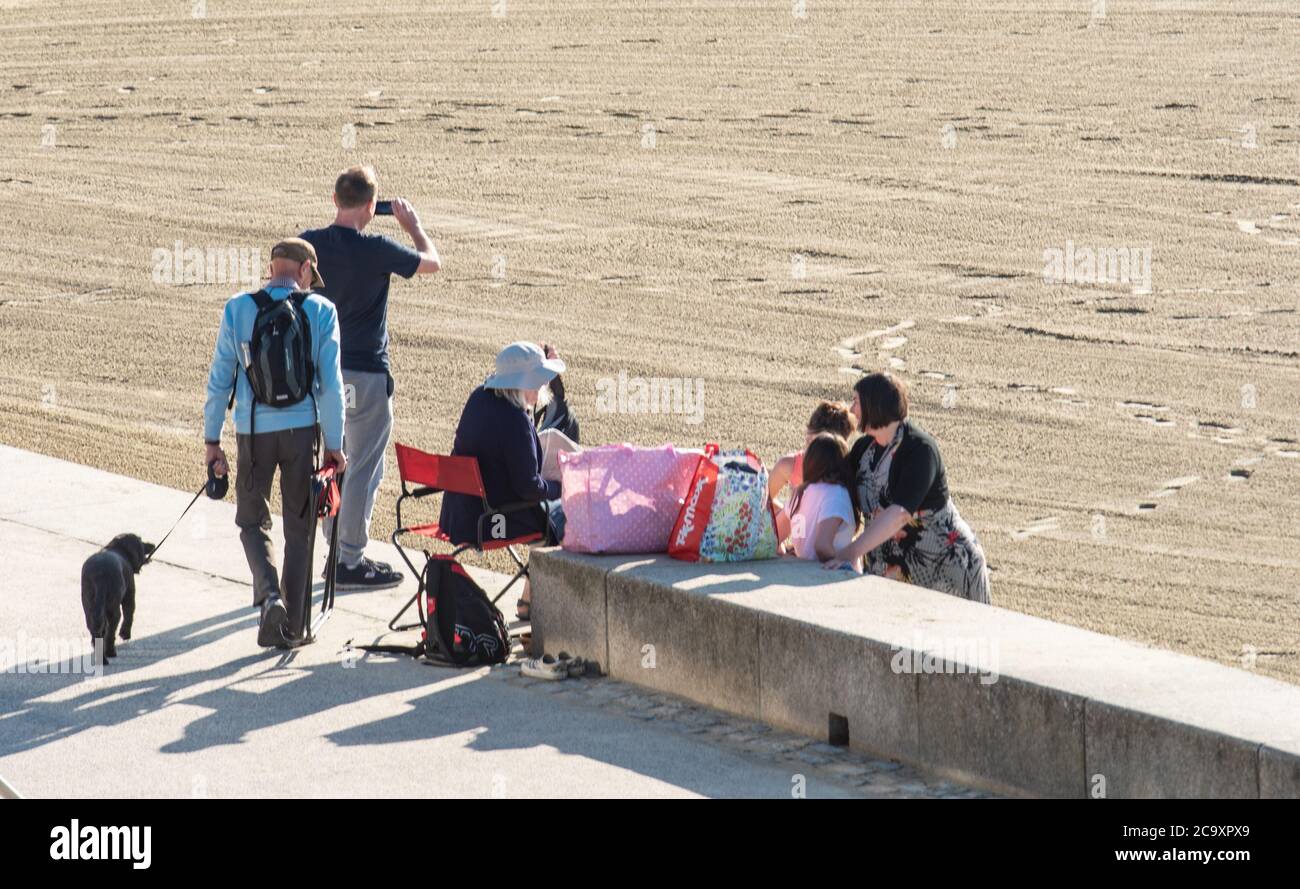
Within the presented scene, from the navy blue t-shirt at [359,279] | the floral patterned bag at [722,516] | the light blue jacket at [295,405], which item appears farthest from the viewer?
the navy blue t-shirt at [359,279]

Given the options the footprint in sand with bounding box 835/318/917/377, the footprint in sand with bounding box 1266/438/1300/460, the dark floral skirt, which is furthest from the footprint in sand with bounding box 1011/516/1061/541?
the dark floral skirt

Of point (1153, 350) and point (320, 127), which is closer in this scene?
point (1153, 350)

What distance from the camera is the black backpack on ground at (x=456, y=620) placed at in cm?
790

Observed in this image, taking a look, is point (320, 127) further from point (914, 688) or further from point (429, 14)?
point (914, 688)

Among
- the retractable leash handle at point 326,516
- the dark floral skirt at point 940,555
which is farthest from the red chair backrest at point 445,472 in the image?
the dark floral skirt at point 940,555

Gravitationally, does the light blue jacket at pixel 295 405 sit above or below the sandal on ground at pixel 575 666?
above

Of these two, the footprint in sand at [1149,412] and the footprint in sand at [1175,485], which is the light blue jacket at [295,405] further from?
the footprint in sand at [1149,412]

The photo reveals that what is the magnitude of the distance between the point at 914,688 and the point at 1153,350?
440 inches

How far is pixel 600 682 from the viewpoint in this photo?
7762mm

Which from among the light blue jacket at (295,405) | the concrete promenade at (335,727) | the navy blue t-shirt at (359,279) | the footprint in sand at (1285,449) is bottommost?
the concrete promenade at (335,727)

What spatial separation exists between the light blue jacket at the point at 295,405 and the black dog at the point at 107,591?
630 mm

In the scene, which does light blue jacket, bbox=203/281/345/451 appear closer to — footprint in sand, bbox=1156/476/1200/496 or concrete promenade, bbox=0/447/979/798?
concrete promenade, bbox=0/447/979/798

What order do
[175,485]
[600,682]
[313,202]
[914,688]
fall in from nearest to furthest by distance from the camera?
[914,688], [600,682], [175,485], [313,202]
